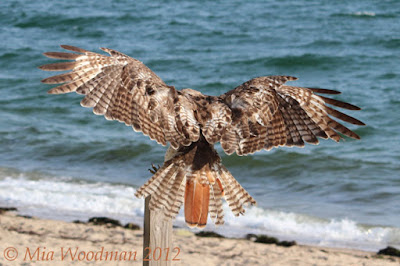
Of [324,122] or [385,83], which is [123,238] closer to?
[324,122]

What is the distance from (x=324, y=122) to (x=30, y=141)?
731 centimetres

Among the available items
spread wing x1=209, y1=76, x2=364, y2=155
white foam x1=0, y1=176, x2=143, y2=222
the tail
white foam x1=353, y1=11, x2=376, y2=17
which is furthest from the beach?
white foam x1=353, y1=11, x2=376, y2=17

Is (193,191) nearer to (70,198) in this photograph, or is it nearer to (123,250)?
(123,250)

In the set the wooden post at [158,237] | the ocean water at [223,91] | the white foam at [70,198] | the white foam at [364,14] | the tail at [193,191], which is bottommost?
the wooden post at [158,237]

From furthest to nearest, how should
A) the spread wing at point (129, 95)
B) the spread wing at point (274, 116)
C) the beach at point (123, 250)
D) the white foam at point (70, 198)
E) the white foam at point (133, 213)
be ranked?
1. the white foam at point (70, 198)
2. the white foam at point (133, 213)
3. the beach at point (123, 250)
4. the spread wing at point (274, 116)
5. the spread wing at point (129, 95)

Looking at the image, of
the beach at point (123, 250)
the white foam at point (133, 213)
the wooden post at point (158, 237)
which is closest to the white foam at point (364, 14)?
the white foam at point (133, 213)

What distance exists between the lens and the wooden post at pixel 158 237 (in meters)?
3.89

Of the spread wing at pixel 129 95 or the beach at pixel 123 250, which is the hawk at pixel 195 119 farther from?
the beach at pixel 123 250

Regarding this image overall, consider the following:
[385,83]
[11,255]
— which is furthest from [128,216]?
[385,83]

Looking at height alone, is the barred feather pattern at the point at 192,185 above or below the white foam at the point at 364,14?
below

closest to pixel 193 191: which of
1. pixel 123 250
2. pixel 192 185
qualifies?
pixel 192 185

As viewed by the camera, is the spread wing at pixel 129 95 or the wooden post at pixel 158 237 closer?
the wooden post at pixel 158 237

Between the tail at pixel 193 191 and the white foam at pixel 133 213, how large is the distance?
10.4 feet

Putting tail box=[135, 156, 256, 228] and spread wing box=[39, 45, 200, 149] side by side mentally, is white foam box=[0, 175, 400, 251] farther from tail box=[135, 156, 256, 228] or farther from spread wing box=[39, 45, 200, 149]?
spread wing box=[39, 45, 200, 149]
